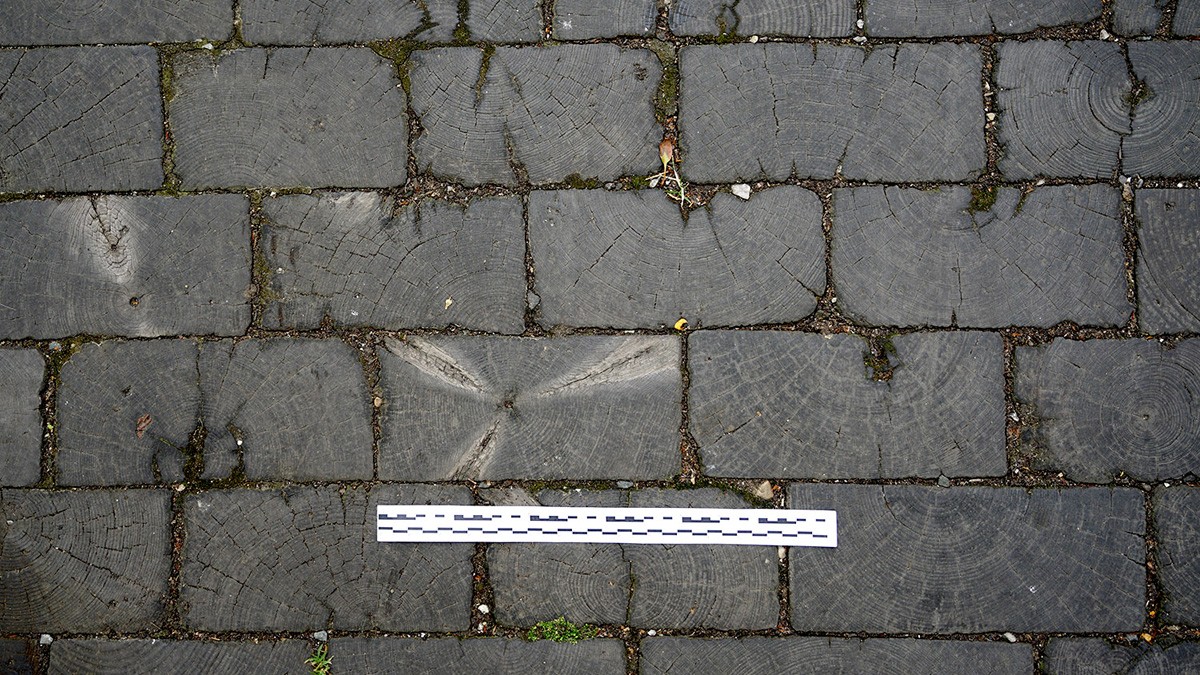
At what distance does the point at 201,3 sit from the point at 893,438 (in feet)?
11.8

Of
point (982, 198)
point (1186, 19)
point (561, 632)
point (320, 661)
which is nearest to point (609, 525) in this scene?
point (561, 632)

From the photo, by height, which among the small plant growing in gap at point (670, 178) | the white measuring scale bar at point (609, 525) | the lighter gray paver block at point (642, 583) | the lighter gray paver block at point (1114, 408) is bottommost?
the lighter gray paver block at point (642, 583)

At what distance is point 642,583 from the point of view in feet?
10.4

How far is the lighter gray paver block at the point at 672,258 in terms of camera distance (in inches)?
126

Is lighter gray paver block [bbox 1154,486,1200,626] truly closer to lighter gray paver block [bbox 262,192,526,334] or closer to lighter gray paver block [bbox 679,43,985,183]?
lighter gray paver block [bbox 679,43,985,183]

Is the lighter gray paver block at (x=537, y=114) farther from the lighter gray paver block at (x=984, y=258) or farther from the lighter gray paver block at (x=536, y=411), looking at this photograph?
the lighter gray paver block at (x=984, y=258)

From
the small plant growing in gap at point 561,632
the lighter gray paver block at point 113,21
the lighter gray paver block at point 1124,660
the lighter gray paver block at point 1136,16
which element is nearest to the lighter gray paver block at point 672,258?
the small plant growing in gap at point 561,632

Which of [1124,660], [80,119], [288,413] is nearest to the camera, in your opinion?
[1124,660]

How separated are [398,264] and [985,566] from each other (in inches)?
110

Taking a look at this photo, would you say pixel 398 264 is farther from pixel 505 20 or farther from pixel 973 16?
pixel 973 16

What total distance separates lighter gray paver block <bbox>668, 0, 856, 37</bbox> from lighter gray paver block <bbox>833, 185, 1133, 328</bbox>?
795 mm

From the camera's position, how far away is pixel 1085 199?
3.22 metres

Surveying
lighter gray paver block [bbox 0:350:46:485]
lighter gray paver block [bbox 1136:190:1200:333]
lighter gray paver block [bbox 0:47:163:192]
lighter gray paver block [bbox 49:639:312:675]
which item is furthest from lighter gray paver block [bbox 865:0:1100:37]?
lighter gray paver block [bbox 0:350:46:485]

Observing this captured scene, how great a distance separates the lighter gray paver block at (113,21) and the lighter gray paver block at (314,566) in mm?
2055
